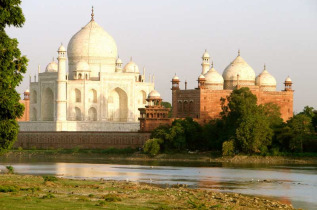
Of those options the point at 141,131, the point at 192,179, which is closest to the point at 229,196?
the point at 192,179

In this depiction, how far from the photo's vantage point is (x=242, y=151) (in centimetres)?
5259

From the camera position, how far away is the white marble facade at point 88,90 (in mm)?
65688

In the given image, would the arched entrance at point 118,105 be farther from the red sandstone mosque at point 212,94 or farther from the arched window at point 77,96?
the red sandstone mosque at point 212,94

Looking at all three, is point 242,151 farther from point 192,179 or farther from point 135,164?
point 192,179

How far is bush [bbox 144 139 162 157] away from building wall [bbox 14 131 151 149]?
3691 millimetres

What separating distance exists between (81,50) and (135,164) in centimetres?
2070

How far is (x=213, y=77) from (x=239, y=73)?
2.26m

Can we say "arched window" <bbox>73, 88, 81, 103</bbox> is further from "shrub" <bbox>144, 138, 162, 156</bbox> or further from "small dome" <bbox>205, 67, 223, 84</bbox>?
"shrub" <bbox>144, 138, 162, 156</bbox>

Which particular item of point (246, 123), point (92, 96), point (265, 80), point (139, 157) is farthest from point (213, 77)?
point (246, 123)

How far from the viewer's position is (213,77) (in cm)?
6406

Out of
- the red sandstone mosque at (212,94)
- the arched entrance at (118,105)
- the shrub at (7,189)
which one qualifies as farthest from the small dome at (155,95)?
the shrub at (7,189)

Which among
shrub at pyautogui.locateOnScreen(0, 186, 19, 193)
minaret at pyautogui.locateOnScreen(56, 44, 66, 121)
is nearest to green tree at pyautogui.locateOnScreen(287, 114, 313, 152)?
minaret at pyautogui.locateOnScreen(56, 44, 66, 121)

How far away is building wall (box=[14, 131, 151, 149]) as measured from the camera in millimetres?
59812

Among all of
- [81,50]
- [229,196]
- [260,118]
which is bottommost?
[229,196]
